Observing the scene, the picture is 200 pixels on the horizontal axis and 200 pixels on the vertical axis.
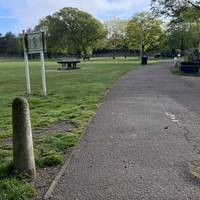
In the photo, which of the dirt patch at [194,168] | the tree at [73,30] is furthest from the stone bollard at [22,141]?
the tree at [73,30]

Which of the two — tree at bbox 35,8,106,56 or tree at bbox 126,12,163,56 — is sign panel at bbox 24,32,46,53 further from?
tree at bbox 35,8,106,56

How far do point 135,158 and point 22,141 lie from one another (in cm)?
163

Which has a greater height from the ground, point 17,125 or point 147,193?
point 17,125

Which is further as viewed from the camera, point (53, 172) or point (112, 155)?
point (112, 155)

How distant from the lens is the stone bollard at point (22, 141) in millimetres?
4746

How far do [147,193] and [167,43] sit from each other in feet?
235

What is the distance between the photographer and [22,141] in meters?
4.78

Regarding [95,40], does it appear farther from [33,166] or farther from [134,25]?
[33,166]

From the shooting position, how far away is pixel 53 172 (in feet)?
16.3

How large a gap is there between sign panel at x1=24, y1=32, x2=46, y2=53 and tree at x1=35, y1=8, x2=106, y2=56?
78472mm

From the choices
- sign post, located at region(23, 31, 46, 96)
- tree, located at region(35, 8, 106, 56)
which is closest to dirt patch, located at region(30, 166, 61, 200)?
sign post, located at region(23, 31, 46, 96)

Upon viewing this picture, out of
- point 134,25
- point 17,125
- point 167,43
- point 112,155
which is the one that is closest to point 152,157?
point 112,155

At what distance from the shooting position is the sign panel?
1409 cm

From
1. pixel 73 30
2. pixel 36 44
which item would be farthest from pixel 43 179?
pixel 73 30
